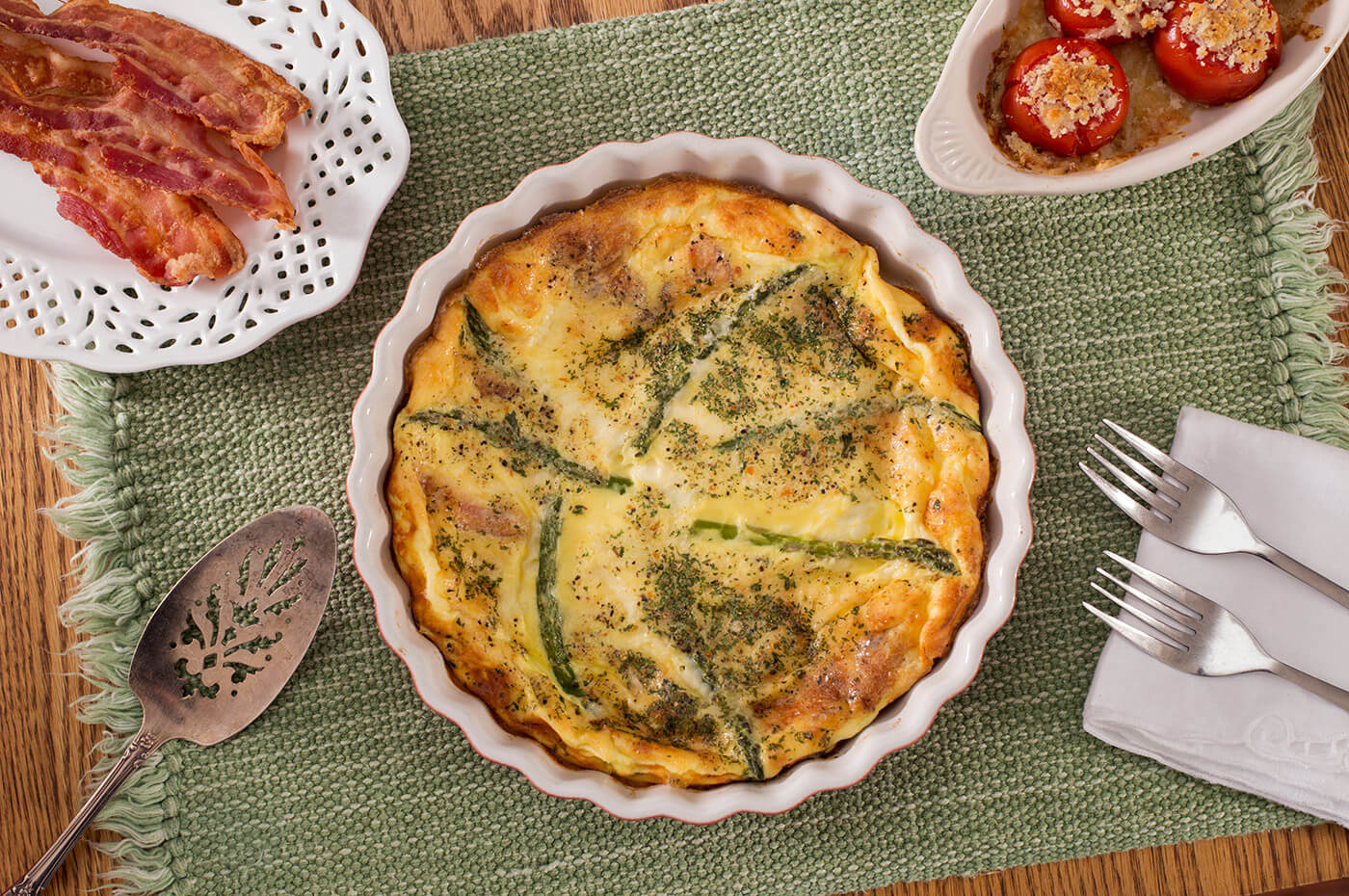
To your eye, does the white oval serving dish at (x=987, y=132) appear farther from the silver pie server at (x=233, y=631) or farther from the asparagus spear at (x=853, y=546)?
the silver pie server at (x=233, y=631)

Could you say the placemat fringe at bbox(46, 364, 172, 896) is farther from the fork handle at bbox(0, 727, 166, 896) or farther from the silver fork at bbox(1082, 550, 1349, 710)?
the silver fork at bbox(1082, 550, 1349, 710)

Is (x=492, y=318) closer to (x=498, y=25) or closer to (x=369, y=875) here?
(x=498, y=25)

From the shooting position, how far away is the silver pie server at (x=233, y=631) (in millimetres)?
2127

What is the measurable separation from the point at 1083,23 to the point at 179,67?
1884 mm

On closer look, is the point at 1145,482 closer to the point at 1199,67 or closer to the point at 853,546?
the point at 853,546

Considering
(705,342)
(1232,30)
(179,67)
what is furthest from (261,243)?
(1232,30)

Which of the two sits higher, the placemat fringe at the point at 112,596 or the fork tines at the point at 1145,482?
the fork tines at the point at 1145,482

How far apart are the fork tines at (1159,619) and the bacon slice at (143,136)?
1902 millimetres

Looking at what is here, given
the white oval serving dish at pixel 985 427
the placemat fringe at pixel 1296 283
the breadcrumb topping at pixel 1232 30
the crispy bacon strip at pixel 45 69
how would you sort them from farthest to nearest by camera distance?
1. the placemat fringe at pixel 1296 283
2. the crispy bacon strip at pixel 45 69
3. the breadcrumb topping at pixel 1232 30
4. the white oval serving dish at pixel 985 427

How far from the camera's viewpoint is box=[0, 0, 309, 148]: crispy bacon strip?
6.75ft

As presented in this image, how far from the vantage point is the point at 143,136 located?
2100mm

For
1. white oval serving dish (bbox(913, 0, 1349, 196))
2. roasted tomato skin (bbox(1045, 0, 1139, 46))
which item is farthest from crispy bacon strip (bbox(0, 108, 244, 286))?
roasted tomato skin (bbox(1045, 0, 1139, 46))

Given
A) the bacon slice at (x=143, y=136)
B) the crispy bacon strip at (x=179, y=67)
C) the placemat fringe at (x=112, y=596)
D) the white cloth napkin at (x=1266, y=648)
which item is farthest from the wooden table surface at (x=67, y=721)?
the bacon slice at (x=143, y=136)

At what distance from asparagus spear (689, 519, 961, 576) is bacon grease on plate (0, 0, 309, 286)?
43.0 inches
